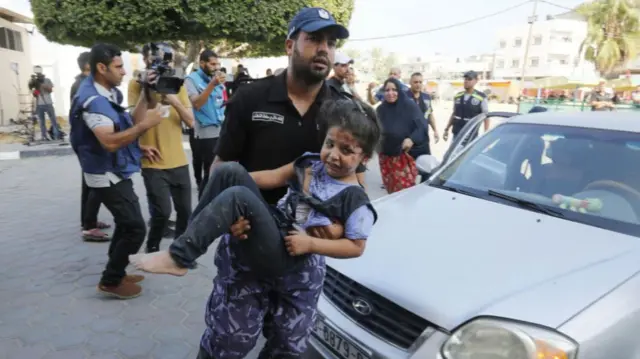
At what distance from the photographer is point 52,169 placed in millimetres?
8492

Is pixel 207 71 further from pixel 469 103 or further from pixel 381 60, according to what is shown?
pixel 381 60

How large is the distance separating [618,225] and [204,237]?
2029mm

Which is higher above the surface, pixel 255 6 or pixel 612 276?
pixel 255 6

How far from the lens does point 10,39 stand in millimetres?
15039

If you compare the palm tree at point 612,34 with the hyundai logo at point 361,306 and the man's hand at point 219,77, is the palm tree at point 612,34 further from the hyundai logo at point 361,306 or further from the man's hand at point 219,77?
the hyundai logo at point 361,306

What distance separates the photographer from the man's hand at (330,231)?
1570 millimetres

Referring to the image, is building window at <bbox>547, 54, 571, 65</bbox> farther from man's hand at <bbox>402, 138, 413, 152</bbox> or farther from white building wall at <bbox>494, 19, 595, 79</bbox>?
man's hand at <bbox>402, 138, 413, 152</bbox>

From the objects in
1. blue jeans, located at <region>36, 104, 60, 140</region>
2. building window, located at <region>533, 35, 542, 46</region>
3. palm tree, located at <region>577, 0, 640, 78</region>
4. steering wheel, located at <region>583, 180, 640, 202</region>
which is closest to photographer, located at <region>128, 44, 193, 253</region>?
steering wheel, located at <region>583, 180, 640, 202</region>

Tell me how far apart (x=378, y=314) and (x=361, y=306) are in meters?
0.10

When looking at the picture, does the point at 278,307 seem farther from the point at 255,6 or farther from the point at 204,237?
the point at 255,6

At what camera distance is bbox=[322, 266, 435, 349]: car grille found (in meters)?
1.82

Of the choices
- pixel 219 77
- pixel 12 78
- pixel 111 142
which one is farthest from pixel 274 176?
pixel 12 78

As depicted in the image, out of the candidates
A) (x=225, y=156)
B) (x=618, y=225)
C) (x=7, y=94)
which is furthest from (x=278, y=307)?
(x=7, y=94)

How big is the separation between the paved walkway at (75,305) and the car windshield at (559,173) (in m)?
1.83
